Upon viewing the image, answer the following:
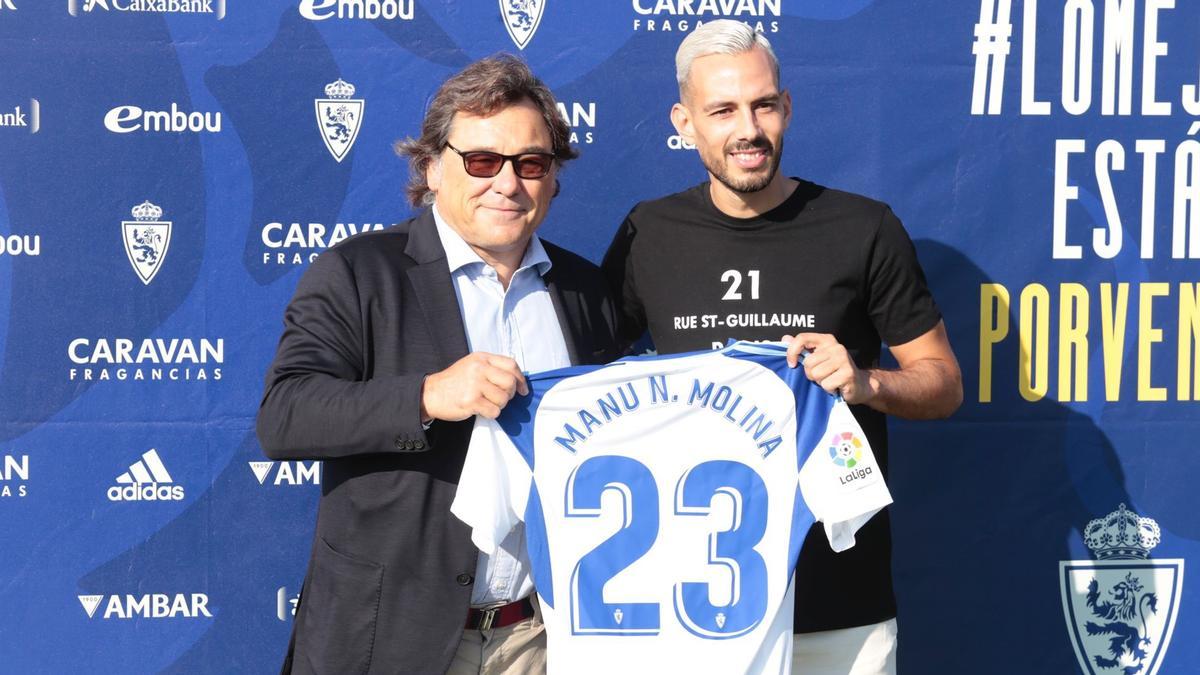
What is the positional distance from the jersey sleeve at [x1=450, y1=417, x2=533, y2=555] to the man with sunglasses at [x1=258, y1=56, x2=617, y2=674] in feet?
0.17

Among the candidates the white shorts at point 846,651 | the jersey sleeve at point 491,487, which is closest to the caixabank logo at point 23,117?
the jersey sleeve at point 491,487

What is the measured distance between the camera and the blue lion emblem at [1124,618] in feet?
11.7

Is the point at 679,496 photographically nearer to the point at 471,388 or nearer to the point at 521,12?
the point at 471,388

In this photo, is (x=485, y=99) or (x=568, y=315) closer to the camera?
(x=485, y=99)

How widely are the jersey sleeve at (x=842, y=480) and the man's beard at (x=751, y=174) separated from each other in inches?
21.0

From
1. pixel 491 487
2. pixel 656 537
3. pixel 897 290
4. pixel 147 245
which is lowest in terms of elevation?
pixel 656 537

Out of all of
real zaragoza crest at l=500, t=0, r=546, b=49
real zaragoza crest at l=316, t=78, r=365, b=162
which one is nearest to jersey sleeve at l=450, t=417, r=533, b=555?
real zaragoza crest at l=316, t=78, r=365, b=162

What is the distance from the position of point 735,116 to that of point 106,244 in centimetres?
200

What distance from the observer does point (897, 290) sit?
8.38ft

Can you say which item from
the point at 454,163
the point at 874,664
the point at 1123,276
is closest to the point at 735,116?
the point at 454,163

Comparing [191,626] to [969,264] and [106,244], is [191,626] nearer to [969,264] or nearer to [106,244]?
[106,244]

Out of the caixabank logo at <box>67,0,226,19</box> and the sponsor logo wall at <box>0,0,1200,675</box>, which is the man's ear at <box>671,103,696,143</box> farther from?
the caixabank logo at <box>67,0,226,19</box>

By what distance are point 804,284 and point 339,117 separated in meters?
1.63

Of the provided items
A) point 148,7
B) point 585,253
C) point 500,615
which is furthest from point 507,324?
point 148,7
